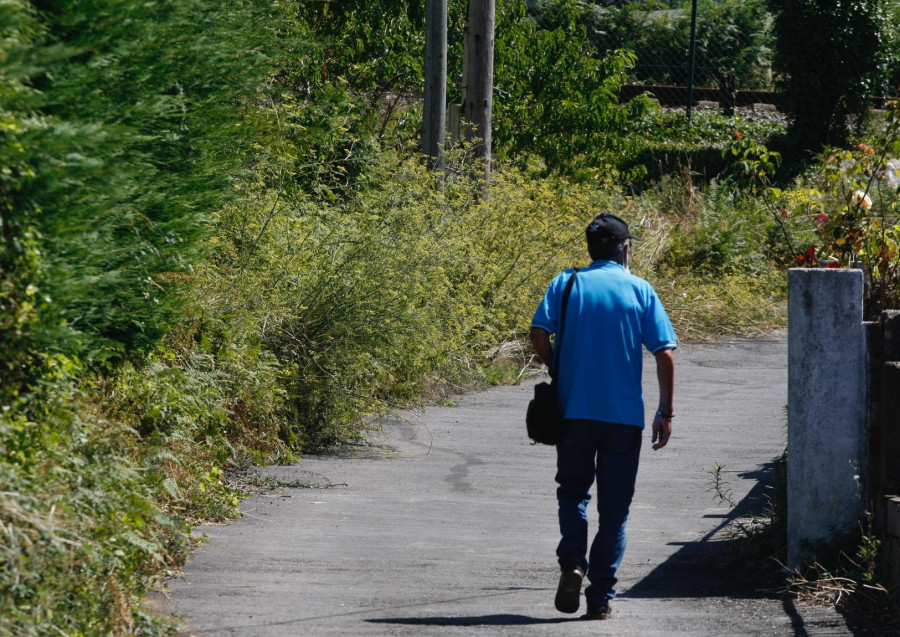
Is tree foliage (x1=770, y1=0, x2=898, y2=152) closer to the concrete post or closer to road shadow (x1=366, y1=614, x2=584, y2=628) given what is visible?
the concrete post

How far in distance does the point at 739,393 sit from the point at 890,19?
14.8 m

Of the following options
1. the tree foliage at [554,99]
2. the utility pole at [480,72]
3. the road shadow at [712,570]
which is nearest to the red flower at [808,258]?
the road shadow at [712,570]

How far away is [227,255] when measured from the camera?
9.66 m

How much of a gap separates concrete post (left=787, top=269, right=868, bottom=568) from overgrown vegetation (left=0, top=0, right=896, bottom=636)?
51.2 inches

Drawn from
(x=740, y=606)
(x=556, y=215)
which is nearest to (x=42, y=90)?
(x=740, y=606)

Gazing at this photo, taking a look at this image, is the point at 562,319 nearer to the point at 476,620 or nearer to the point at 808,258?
the point at 476,620

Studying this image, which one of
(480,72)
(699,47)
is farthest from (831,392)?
(699,47)

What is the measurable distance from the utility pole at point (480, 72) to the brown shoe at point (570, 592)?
9.89 meters

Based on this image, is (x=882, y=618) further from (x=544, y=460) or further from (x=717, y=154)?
(x=717, y=154)

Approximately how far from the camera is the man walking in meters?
5.54

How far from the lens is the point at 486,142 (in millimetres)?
15008

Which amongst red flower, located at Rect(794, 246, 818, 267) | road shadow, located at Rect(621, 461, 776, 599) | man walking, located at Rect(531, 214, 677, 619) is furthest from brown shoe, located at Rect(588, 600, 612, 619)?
red flower, located at Rect(794, 246, 818, 267)

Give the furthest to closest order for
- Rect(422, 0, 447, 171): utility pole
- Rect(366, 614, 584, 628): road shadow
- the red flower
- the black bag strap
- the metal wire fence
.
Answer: the metal wire fence
Rect(422, 0, 447, 171): utility pole
the red flower
the black bag strap
Rect(366, 614, 584, 628): road shadow

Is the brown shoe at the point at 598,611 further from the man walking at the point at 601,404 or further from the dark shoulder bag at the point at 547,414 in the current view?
the dark shoulder bag at the point at 547,414
